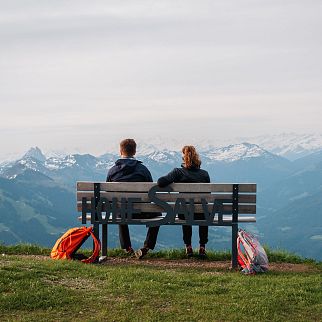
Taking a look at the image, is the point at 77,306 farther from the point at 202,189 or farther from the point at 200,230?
the point at 200,230

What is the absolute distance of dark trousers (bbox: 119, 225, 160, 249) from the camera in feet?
40.2

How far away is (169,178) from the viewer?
11.5 meters

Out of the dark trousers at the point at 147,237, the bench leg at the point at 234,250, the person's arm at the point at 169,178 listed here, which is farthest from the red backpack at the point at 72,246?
the bench leg at the point at 234,250

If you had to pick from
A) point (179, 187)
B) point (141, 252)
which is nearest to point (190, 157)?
point (179, 187)

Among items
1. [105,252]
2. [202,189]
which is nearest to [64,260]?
[105,252]

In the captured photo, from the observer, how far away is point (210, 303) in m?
7.96

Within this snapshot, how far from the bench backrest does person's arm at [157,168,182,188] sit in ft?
0.37

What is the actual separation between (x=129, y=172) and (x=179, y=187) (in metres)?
1.63

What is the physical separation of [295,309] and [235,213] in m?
3.45

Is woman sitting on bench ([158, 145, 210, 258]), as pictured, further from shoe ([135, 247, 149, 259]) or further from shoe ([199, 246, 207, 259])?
shoe ([135, 247, 149, 259])

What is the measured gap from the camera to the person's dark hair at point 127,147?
41.0 ft

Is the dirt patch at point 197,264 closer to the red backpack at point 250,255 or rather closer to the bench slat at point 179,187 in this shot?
the red backpack at point 250,255

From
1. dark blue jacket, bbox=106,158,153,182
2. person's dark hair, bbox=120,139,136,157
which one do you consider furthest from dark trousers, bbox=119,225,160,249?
person's dark hair, bbox=120,139,136,157

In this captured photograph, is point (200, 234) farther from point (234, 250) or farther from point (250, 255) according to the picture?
point (250, 255)
